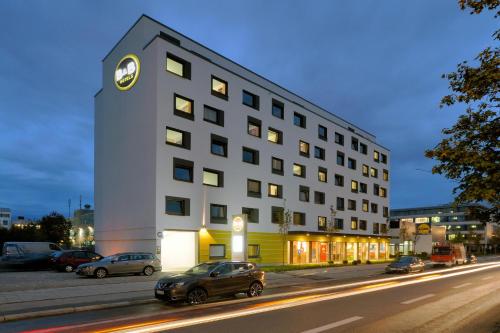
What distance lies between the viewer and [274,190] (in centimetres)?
4525

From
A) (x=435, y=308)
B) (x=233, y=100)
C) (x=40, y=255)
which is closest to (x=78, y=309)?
(x=435, y=308)

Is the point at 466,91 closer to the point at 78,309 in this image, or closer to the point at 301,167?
the point at 78,309

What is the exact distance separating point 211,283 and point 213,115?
24.1 m

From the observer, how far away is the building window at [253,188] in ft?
137

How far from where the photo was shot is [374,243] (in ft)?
210

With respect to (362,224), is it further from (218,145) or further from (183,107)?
(183,107)

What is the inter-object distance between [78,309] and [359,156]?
52.8 meters

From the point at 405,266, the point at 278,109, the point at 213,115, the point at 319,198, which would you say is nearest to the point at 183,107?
the point at 213,115

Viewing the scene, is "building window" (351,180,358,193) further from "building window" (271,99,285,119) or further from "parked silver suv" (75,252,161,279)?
"parked silver suv" (75,252,161,279)

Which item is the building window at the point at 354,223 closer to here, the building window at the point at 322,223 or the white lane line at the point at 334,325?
the building window at the point at 322,223

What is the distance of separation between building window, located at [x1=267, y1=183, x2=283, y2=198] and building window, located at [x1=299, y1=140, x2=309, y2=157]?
615 cm

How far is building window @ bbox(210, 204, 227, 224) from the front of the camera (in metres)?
37.3

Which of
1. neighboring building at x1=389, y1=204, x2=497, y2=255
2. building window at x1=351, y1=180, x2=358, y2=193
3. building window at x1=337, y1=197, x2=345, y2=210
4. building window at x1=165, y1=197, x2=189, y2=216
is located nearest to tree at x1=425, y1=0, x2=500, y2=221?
neighboring building at x1=389, y1=204, x2=497, y2=255

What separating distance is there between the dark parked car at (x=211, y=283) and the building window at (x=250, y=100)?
86.0 ft
